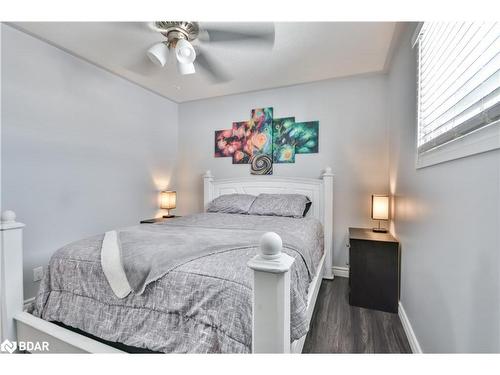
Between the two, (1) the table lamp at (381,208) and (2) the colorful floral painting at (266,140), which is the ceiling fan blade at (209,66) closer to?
(2) the colorful floral painting at (266,140)

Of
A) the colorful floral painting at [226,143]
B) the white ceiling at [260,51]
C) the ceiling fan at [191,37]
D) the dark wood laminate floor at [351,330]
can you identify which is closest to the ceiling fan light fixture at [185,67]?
the ceiling fan at [191,37]

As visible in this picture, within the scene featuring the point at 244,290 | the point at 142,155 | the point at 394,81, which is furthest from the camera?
the point at 142,155

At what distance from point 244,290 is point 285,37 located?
6.78ft

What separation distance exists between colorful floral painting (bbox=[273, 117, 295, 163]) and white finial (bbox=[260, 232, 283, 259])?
7.73ft

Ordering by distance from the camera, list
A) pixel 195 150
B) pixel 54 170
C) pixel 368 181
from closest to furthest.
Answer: pixel 54 170
pixel 368 181
pixel 195 150

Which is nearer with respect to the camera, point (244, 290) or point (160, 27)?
point (244, 290)

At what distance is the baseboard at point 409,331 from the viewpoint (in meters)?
Answer: 1.39

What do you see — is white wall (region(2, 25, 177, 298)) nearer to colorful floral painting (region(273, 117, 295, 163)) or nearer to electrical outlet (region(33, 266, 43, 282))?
electrical outlet (region(33, 266, 43, 282))

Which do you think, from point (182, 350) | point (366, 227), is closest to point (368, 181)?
point (366, 227)

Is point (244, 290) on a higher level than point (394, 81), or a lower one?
lower

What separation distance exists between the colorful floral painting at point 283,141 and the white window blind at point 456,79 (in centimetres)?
163

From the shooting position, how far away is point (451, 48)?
106 cm

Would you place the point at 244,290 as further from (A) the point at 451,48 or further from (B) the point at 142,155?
(B) the point at 142,155

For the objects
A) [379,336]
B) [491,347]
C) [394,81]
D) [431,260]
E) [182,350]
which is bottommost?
[379,336]
